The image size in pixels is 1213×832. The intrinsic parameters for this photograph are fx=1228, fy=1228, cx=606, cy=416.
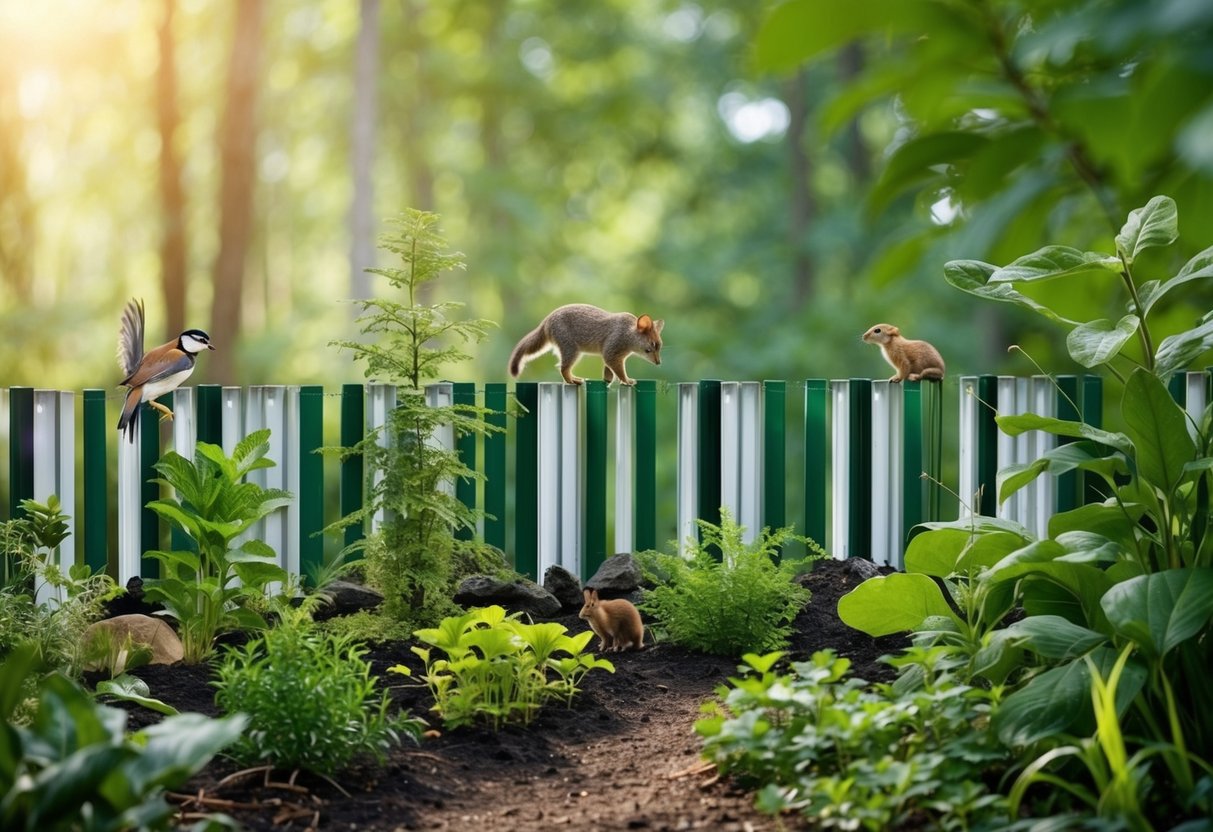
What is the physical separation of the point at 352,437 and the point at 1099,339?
3.75 meters

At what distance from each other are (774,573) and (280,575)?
2.02m

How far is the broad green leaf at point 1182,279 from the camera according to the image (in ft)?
11.4

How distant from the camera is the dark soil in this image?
3.30 metres

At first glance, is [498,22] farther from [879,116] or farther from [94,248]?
[94,248]

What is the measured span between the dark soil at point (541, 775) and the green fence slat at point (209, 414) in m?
1.59

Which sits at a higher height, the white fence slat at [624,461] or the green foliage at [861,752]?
the white fence slat at [624,461]

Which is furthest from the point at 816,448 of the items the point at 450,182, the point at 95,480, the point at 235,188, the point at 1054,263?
the point at 450,182

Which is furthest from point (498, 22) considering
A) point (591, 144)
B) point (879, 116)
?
point (879, 116)

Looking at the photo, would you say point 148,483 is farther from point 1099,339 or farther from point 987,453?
point 1099,339

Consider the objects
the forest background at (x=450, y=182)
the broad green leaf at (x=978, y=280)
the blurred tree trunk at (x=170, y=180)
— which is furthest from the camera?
the forest background at (x=450, y=182)

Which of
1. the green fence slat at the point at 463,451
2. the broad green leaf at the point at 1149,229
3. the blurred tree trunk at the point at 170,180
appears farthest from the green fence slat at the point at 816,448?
the blurred tree trunk at the point at 170,180

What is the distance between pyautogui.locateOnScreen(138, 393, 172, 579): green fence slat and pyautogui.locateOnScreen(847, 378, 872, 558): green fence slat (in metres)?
3.47

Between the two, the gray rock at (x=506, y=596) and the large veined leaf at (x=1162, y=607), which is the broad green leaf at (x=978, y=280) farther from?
the gray rock at (x=506, y=596)

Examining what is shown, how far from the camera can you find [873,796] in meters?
3.04
